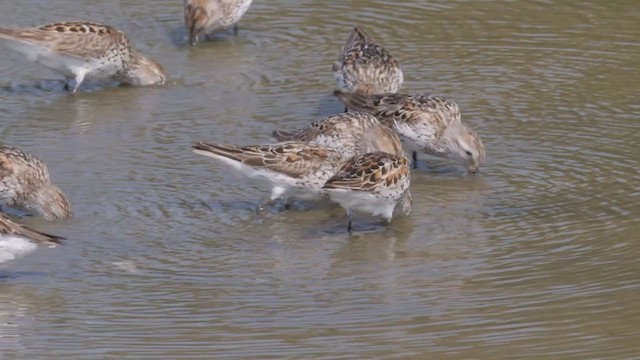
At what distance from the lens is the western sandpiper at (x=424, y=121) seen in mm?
12648

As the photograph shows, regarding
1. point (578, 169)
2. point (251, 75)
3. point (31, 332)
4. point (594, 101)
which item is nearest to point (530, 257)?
point (578, 169)

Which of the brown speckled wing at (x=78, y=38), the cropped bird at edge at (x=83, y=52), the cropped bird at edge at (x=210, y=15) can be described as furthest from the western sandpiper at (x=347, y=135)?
the cropped bird at edge at (x=210, y=15)

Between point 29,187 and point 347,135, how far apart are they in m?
2.65

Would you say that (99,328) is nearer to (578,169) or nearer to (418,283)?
(418,283)

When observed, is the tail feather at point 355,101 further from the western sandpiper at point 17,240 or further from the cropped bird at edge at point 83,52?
the western sandpiper at point 17,240

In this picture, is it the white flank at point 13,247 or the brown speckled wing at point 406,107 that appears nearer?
the white flank at point 13,247

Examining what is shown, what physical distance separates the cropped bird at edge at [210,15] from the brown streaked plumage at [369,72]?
2385mm

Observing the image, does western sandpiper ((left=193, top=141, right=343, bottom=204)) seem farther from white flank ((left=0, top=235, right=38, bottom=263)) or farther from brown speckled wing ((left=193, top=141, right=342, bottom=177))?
white flank ((left=0, top=235, right=38, bottom=263))

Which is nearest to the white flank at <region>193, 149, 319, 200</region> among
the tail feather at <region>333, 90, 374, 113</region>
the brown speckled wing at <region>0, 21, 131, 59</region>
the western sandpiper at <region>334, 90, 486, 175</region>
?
the western sandpiper at <region>334, 90, 486, 175</region>

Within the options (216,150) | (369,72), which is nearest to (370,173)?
(216,150)

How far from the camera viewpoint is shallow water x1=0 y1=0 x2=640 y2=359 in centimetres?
858

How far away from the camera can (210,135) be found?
1327 cm

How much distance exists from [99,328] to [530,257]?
2.97 m

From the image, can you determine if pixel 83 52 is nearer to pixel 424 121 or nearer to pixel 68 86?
pixel 68 86
